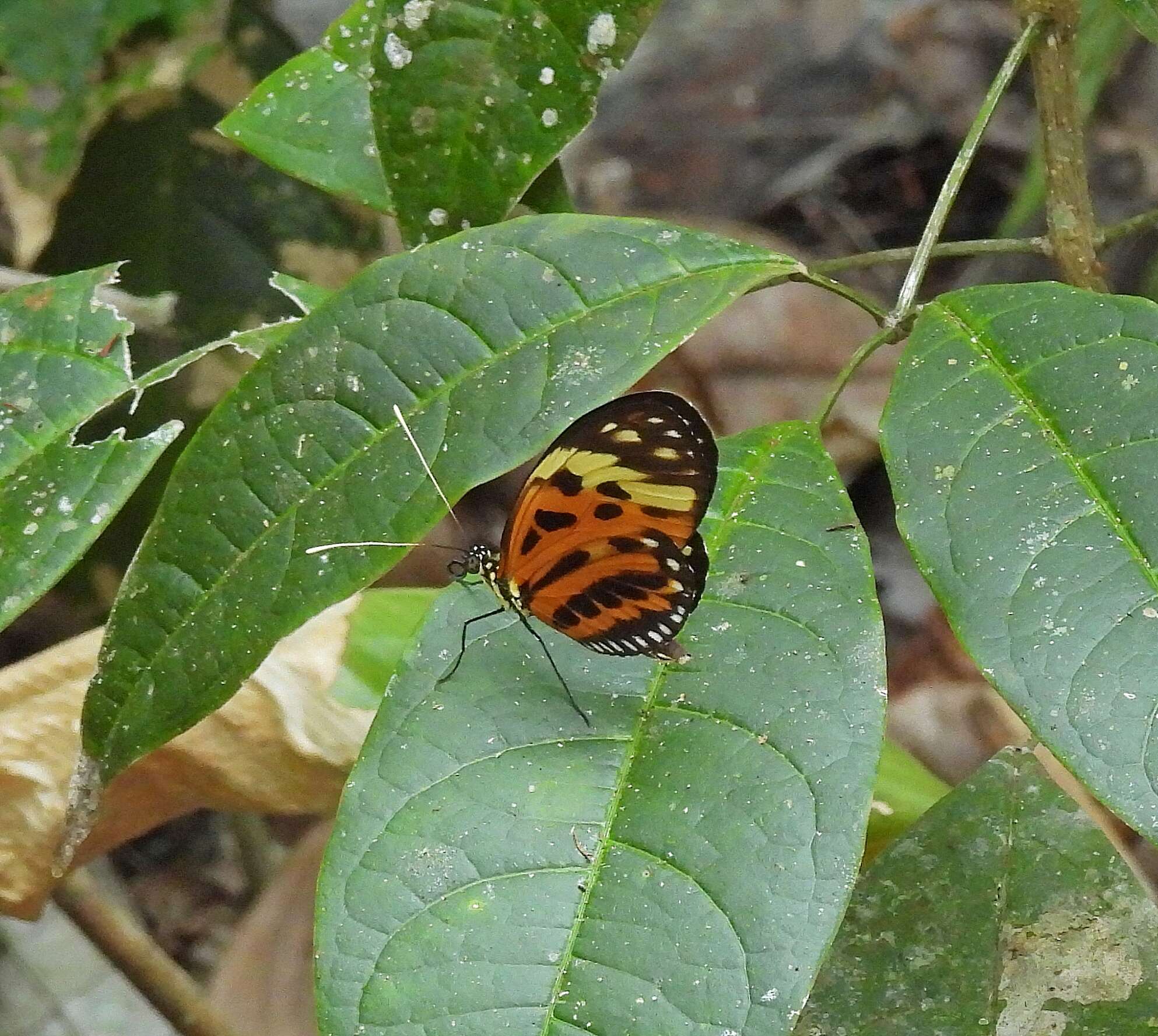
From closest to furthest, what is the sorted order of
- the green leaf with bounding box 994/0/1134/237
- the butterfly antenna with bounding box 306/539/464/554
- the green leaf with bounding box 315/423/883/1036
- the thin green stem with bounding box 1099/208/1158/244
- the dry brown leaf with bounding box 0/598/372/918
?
the green leaf with bounding box 315/423/883/1036 < the butterfly antenna with bounding box 306/539/464/554 < the thin green stem with bounding box 1099/208/1158/244 < the dry brown leaf with bounding box 0/598/372/918 < the green leaf with bounding box 994/0/1134/237

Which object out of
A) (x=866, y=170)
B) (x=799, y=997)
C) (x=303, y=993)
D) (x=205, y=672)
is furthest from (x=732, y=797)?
(x=866, y=170)

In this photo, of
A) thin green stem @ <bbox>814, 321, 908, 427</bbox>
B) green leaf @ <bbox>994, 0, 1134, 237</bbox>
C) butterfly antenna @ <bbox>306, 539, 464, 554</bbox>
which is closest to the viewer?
butterfly antenna @ <bbox>306, 539, 464, 554</bbox>

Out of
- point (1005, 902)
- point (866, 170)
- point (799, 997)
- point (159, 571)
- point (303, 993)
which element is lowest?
point (303, 993)

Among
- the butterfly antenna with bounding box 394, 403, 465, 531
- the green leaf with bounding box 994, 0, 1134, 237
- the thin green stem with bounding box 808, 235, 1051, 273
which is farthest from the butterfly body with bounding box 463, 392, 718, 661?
the green leaf with bounding box 994, 0, 1134, 237

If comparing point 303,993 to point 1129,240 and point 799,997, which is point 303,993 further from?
point 1129,240

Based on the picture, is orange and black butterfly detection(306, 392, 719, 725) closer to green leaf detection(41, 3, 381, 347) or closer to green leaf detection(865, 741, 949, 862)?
green leaf detection(865, 741, 949, 862)

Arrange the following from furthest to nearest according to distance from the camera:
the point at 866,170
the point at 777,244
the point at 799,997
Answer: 1. the point at 866,170
2. the point at 777,244
3. the point at 799,997

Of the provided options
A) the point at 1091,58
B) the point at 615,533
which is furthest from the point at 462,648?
the point at 1091,58
